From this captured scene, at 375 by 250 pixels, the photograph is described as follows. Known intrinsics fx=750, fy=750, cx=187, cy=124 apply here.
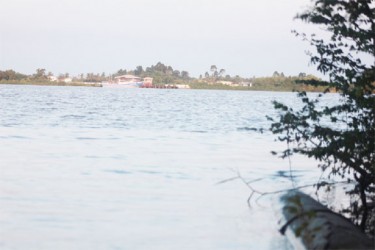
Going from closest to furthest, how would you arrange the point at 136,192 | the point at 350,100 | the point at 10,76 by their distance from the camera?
the point at 350,100, the point at 136,192, the point at 10,76

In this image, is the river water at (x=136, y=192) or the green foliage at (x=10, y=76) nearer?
the river water at (x=136, y=192)

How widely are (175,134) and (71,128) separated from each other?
558 cm

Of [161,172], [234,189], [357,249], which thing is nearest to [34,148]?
[161,172]

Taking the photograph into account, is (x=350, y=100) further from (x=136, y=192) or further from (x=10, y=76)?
(x=10, y=76)

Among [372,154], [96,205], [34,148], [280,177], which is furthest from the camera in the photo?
[34,148]

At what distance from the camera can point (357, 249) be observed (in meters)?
7.91

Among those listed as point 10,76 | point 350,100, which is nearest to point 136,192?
point 350,100

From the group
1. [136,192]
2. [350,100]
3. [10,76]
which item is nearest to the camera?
[350,100]

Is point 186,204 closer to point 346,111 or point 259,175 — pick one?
point 346,111

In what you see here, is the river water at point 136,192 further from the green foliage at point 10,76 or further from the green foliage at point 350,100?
the green foliage at point 10,76

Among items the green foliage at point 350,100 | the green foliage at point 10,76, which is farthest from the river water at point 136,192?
the green foliage at point 10,76

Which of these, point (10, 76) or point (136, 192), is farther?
point (10, 76)

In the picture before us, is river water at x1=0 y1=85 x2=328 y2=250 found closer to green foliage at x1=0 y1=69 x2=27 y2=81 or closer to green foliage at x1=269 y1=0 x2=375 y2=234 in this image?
green foliage at x1=269 y1=0 x2=375 y2=234

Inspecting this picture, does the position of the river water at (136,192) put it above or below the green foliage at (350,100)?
below
